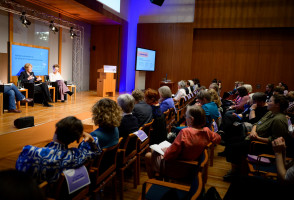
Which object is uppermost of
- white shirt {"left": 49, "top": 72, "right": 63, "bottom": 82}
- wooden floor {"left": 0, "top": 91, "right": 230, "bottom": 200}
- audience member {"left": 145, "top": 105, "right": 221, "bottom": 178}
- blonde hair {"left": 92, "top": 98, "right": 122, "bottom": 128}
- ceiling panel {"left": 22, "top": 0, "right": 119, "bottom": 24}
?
ceiling panel {"left": 22, "top": 0, "right": 119, "bottom": 24}

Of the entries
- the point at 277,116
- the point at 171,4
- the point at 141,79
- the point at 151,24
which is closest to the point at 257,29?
the point at 171,4

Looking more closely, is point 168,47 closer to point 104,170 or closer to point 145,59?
point 145,59

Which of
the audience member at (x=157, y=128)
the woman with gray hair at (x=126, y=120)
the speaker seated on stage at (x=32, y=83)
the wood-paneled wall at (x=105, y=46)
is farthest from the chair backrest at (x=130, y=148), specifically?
the wood-paneled wall at (x=105, y=46)

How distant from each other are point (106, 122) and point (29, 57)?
7.51 metres

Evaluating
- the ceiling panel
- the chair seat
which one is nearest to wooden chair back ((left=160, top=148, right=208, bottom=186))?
the chair seat

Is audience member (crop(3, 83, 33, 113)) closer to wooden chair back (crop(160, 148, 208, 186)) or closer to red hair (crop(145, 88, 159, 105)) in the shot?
red hair (crop(145, 88, 159, 105))

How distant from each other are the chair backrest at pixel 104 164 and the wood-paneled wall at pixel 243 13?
9865 mm

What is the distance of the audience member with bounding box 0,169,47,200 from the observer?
696 mm

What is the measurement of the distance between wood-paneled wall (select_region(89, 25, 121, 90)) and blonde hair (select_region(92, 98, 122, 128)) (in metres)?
9.96

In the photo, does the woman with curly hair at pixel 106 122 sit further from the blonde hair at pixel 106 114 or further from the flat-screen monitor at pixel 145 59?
the flat-screen monitor at pixel 145 59

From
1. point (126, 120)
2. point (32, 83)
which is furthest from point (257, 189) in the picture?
point (32, 83)

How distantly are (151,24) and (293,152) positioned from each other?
34.0ft

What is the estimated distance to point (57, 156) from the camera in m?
1.57

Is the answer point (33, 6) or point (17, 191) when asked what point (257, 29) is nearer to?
point (33, 6)
